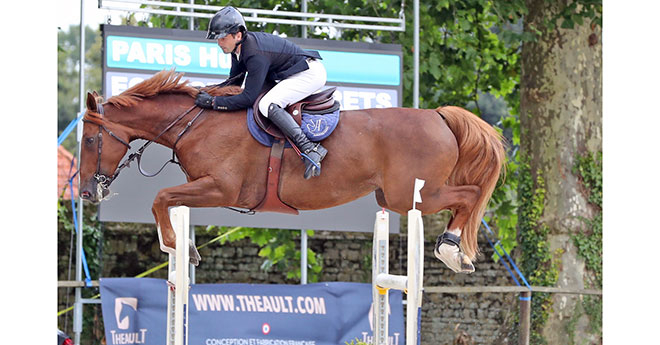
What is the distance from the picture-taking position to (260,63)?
505cm

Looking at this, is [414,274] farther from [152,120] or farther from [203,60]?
[203,60]

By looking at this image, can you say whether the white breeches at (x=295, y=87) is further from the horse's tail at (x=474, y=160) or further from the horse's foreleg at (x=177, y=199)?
the horse's tail at (x=474, y=160)

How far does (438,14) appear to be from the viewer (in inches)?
403

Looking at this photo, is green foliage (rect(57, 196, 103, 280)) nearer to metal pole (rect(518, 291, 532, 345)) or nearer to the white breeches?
metal pole (rect(518, 291, 532, 345))

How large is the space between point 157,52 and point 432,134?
3.41 metres

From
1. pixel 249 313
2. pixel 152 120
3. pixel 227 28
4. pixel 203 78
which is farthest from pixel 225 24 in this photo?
pixel 249 313

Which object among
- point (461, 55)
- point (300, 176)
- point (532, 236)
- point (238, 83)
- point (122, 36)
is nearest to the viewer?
point (300, 176)

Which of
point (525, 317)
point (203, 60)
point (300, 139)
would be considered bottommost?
point (525, 317)

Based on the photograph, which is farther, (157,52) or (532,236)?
(532,236)

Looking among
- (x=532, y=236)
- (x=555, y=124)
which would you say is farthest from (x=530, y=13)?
(x=532, y=236)

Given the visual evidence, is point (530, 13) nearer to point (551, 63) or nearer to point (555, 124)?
point (551, 63)

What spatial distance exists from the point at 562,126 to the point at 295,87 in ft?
18.4

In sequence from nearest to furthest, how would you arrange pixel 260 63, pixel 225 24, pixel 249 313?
pixel 225 24 → pixel 260 63 → pixel 249 313

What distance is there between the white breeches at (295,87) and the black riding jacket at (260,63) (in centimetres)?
4
